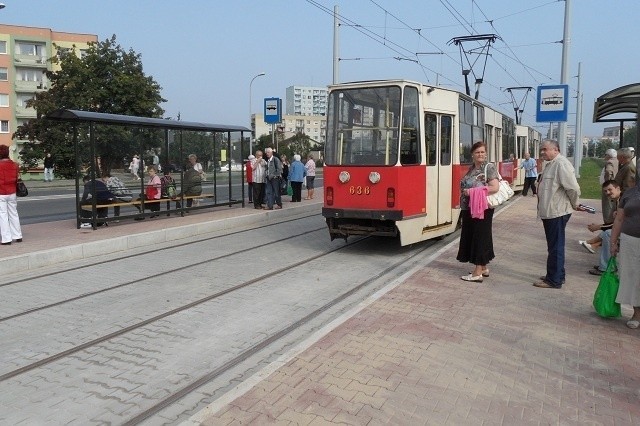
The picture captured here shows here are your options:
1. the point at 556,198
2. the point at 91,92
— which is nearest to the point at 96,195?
the point at 556,198

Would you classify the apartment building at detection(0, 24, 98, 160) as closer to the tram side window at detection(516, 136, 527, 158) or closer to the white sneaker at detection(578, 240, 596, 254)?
the tram side window at detection(516, 136, 527, 158)

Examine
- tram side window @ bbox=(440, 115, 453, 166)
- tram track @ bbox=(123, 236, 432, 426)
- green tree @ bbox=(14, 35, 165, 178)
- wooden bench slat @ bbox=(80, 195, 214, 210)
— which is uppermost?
green tree @ bbox=(14, 35, 165, 178)

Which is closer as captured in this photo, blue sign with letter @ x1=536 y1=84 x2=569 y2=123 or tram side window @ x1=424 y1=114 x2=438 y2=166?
tram side window @ x1=424 y1=114 x2=438 y2=166

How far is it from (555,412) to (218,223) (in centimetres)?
1093

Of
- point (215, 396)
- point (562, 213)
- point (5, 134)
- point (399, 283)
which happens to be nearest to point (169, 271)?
point (399, 283)

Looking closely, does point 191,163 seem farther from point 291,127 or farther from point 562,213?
point 291,127

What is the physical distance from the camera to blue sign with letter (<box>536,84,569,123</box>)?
1842 centimetres

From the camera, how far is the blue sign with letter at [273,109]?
2247 centimetres

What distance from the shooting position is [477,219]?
26.3 feet

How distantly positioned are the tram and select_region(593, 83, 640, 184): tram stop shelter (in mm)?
2779

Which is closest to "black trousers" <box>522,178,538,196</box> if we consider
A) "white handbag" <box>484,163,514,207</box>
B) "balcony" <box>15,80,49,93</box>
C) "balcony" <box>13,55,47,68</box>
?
"white handbag" <box>484,163,514,207</box>

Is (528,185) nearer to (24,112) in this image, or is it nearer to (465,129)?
(465,129)

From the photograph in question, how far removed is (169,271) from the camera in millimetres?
9062

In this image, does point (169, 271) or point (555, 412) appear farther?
point (169, 271)
